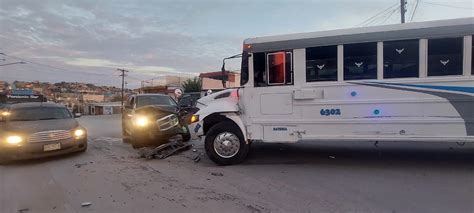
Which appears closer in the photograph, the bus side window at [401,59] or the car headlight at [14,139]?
the bus side window at [401,59]

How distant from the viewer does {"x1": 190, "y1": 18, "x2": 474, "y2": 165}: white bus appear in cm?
559

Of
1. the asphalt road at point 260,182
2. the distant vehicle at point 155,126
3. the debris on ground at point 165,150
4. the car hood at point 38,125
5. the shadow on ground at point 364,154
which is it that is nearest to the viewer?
the asphalt road at point 260,182

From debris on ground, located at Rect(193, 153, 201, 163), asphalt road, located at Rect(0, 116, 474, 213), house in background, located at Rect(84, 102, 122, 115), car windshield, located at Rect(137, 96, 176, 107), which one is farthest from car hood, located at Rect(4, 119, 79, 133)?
house in background, located at Rect(84, 102, 122, 115)

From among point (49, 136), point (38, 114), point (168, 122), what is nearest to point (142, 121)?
point (168, 122)

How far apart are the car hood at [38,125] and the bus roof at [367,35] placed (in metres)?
5.28

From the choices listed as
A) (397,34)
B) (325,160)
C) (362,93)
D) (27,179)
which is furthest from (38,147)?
(397,34)

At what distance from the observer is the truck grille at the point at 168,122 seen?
30.4ft

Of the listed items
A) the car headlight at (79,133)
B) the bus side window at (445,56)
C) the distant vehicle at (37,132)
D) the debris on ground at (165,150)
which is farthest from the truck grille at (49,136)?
the bus side window at (445,56)

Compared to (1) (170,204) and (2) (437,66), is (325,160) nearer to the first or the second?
(2) (437,66)

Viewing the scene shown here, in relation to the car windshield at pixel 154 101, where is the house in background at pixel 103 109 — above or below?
below

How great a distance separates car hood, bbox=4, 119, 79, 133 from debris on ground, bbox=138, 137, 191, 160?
2066 millimetres

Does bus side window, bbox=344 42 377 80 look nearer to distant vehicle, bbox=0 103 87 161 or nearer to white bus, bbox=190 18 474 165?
white bus, bbox=190 18 474 165

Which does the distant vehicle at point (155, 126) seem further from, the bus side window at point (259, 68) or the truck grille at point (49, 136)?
the bus side window at point (259, 68)

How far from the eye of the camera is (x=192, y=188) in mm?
5172
